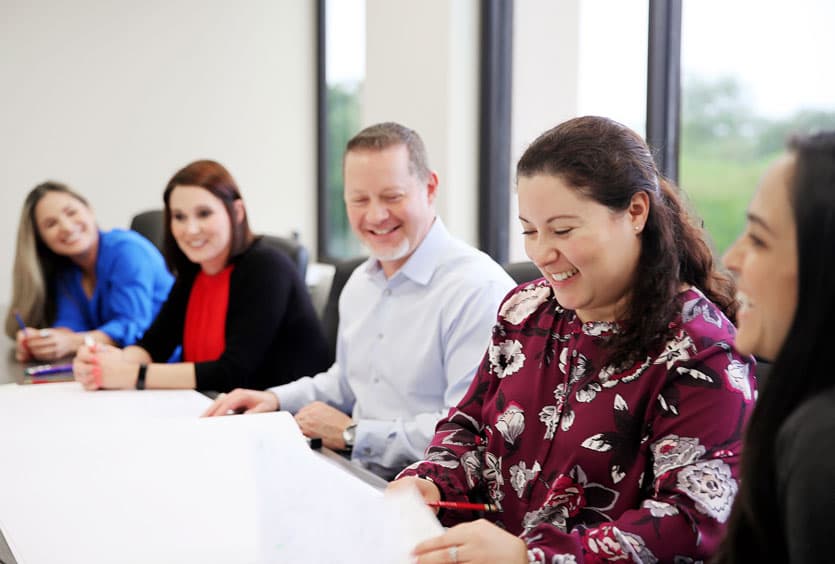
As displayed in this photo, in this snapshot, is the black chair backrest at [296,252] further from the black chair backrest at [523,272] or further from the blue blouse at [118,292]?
the black chair backrest at [523,272]

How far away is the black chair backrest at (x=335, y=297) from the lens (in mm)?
2316

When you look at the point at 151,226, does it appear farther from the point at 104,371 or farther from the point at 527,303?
the point at 527,303

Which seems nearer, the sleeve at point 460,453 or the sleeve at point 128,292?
the sleeve at point 460,453

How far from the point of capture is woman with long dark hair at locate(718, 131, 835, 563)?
0.65m

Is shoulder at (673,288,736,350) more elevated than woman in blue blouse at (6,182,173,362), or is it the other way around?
shoulder at (673,288,736,350)

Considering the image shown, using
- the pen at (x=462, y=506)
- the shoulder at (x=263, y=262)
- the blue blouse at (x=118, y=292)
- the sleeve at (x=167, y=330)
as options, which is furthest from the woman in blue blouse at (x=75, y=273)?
the pen at (x=462, y=506)

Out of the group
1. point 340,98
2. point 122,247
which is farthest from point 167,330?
point 340,98

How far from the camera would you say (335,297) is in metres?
2.37

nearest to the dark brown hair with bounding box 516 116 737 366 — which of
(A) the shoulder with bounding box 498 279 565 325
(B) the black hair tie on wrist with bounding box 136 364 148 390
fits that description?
(A) the shoulder with bounding box 498 279 565 325

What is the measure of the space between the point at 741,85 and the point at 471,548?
6.19 ft

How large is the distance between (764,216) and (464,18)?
266 cm

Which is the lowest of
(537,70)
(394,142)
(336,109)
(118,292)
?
(118,292)

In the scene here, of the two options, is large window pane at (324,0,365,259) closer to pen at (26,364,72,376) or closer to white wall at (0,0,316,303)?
white wall at (0,0,316,303)

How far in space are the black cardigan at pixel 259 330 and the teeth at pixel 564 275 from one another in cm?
115
